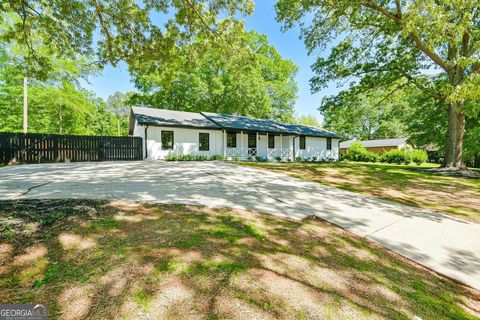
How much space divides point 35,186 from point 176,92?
904 inches

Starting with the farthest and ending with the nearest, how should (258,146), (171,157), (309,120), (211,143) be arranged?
(309,120), (258,146), (211,143), (171,157)

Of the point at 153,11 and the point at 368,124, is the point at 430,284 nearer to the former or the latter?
the point at 153,11

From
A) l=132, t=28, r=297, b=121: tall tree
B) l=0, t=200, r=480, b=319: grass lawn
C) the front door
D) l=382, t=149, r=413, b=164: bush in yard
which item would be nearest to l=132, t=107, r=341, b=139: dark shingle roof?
the front door

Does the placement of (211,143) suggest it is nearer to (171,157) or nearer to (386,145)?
(171,157)

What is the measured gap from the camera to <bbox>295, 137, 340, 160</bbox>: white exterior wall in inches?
873

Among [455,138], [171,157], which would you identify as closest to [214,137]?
[171,157]

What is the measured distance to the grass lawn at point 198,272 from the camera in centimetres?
167

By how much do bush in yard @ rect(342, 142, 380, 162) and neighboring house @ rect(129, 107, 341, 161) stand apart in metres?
9.81

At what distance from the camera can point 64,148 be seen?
12734 mm

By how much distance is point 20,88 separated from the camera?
18312 millimetres

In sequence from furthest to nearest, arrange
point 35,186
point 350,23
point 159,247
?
point 350,23
point 35,186
point 159,247

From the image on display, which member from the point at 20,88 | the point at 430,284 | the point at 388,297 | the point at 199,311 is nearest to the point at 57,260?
the point at 199,311

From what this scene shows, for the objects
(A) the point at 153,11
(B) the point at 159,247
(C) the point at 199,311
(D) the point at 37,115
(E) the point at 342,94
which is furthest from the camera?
(D) the point at 37,115

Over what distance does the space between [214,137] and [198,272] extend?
16.1 meters
